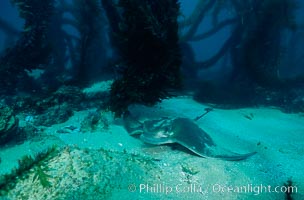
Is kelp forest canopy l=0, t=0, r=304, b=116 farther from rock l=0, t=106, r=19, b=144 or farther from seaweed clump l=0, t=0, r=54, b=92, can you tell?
rock l=0, t=106, r=19, b=144

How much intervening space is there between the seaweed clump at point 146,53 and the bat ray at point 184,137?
904 millimetres

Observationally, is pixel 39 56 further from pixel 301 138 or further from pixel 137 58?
pixel 301 138

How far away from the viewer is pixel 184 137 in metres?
5.76

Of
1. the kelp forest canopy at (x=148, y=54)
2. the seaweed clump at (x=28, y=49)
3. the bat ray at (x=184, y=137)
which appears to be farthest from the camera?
the seaweed clump at (x=28, y=49)

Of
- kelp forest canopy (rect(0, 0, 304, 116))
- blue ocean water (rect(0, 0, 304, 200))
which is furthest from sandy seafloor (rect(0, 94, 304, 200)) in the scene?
kelp forest canopy (rect(0, 0, 304, 116))

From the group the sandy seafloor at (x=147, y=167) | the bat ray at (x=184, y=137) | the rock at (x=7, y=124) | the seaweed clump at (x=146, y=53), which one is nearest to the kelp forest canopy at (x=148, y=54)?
the seaweed clump at (x=146, y=53)

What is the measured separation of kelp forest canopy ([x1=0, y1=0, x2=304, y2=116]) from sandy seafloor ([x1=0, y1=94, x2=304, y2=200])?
1284 millimetres

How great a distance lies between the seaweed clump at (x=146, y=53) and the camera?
6.05m

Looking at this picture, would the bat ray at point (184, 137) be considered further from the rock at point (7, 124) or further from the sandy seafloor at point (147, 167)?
the rock at point (7, 124)

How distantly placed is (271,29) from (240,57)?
1.69 metres

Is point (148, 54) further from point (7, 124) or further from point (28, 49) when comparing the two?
point (28, 49)

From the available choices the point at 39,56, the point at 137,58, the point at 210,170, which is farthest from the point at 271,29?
the point at 39,56

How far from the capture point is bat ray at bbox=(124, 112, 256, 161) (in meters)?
5.61

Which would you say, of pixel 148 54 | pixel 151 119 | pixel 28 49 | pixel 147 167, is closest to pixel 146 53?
pixel 148 54
